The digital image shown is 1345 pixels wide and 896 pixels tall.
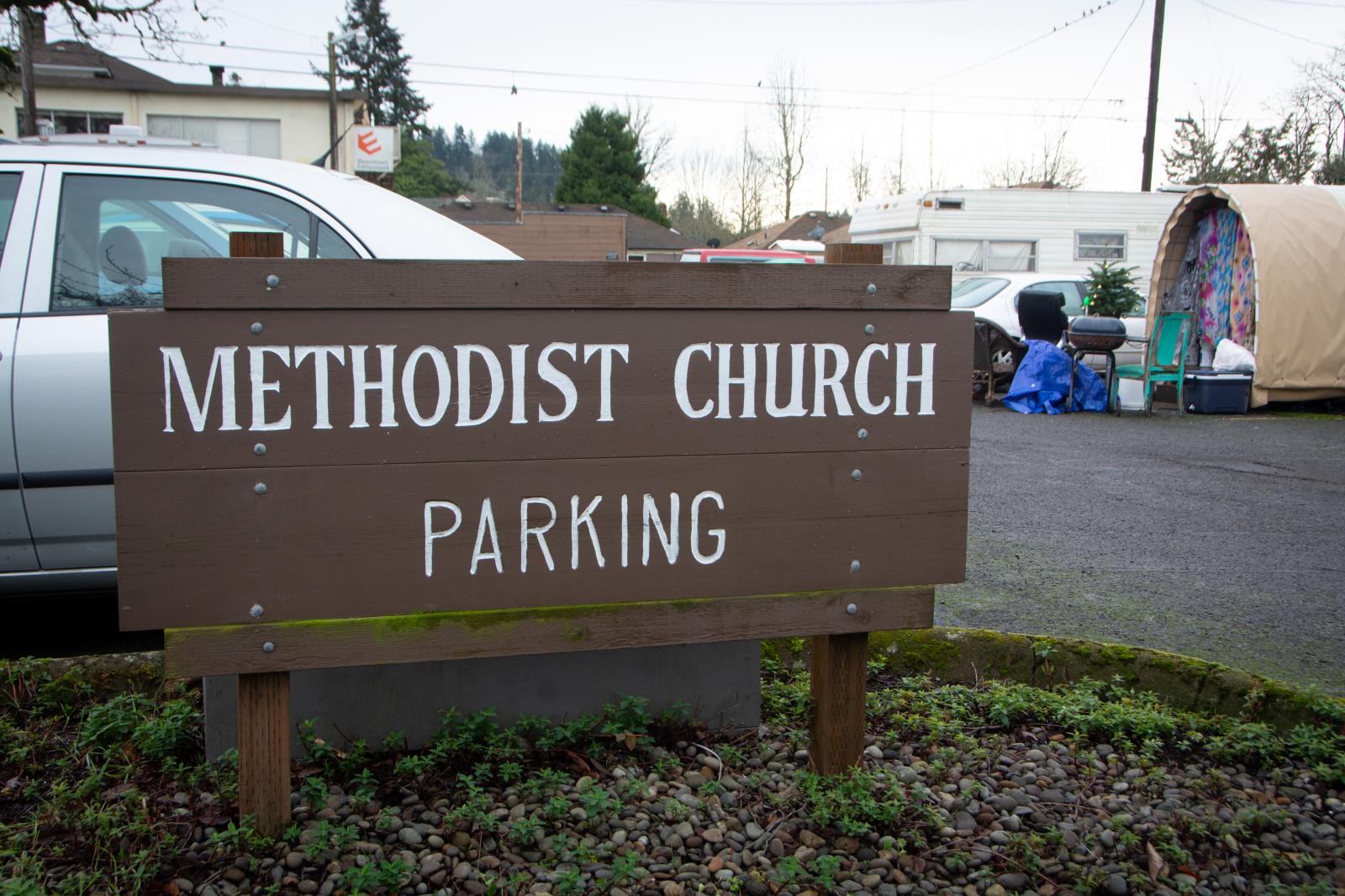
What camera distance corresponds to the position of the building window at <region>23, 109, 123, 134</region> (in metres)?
31.0

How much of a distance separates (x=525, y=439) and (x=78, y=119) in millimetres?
35370

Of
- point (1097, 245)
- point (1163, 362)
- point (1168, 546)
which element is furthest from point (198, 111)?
point (1168, 546)

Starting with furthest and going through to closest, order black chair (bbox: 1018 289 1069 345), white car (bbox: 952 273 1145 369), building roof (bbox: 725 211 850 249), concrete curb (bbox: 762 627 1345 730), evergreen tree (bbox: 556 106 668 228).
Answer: evergreen tree (bbox: 556 106 668 228), building roof (bbox: 725 211 850 249), white car (bbox: 952 273 1145 369), black chair (bbox: 1018 289 1069 345), concrete curb (bbox: 762 627 1345 730)

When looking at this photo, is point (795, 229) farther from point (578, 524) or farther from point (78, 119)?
point (578, 524)

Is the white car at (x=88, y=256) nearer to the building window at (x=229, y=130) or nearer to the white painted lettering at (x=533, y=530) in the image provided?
the white painted lettering at (x=533, y=530)

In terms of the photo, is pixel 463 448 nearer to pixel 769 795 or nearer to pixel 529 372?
pixel 529 372

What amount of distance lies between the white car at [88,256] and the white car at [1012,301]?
10470 mm

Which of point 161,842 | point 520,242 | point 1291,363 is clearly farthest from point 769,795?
point 520,242

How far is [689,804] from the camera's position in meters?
2.64

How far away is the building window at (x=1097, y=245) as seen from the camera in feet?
69.9

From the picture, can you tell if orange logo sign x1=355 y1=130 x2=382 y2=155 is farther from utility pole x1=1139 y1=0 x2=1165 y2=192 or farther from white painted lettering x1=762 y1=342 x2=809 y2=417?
white painted lettering x1=762 y1=342 x2=809 y2=417

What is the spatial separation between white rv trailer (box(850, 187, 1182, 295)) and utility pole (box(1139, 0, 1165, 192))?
4072mm

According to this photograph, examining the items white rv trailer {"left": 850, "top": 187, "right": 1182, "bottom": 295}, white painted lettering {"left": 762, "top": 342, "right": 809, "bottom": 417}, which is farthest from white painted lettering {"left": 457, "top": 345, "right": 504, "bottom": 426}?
white rv trailer {"left": 850, "top": 187, "right": 1182, "bottom": 295}

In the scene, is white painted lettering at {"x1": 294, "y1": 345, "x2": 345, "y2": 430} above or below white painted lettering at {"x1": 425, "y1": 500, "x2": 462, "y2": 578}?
above
